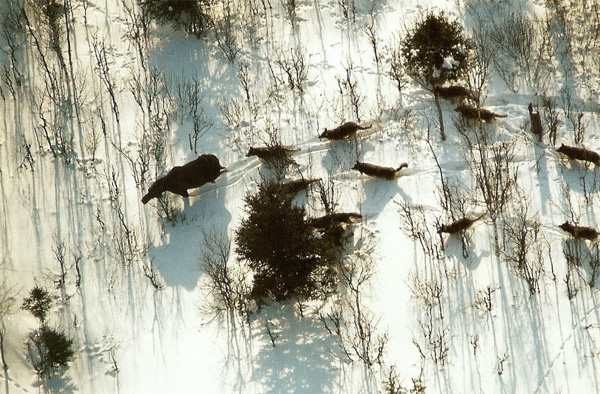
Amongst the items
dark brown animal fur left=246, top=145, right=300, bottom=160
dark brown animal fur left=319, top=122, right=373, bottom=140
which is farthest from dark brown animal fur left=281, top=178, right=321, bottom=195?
dark brown animal fur left=319, top=122, right=373, bottom=140

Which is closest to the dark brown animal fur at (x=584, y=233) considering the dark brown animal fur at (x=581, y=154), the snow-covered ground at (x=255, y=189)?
the snow-covered ground at (x=255, y=189)

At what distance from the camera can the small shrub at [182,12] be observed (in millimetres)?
22453

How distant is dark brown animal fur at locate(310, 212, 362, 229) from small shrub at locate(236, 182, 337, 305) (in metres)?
0.76

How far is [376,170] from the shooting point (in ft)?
59.0

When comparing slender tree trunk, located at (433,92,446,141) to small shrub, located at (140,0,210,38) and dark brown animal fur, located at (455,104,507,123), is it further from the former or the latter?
small shrub, located at (140,0,210,38)

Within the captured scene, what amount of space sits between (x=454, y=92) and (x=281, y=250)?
21.4 feet

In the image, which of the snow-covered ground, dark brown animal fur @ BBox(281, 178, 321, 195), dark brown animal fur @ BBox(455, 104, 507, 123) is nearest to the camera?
the snow-covered ground

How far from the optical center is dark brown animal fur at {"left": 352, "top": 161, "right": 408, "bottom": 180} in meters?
18.0

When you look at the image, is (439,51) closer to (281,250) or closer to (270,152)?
(270,152)

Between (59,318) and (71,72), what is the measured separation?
7.76m

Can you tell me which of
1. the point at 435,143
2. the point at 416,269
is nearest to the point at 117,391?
the point at 416,269

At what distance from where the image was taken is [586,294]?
15539 millimetres

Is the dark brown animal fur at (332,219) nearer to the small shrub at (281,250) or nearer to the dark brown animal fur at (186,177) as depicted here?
the small shrub at (281,250)

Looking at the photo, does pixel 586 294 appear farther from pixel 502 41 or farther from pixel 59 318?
pixel 59 318
